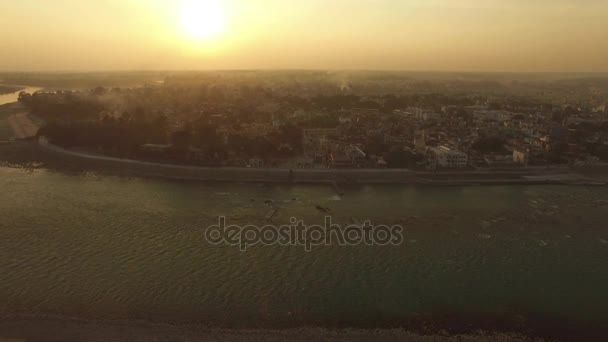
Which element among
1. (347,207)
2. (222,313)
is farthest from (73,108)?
(222,313)

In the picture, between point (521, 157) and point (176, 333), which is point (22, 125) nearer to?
point (176, 333)

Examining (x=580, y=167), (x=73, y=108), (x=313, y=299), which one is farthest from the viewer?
(x=73, y=108)

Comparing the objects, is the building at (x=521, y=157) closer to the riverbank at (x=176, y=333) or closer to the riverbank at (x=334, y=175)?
the riverbank at (x=334, y=175)

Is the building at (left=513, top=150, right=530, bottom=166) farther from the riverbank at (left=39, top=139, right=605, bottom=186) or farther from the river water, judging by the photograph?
the river water

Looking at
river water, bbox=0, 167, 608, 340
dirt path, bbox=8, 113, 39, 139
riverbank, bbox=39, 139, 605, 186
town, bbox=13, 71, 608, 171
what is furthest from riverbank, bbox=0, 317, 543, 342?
dirt path, bbox=8, 113, 39, 139

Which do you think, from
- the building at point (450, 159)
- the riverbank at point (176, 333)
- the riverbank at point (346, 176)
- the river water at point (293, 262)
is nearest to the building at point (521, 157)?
the riverbank at point (346, 176)

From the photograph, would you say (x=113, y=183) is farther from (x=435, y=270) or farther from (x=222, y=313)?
(x=435, y=270)
